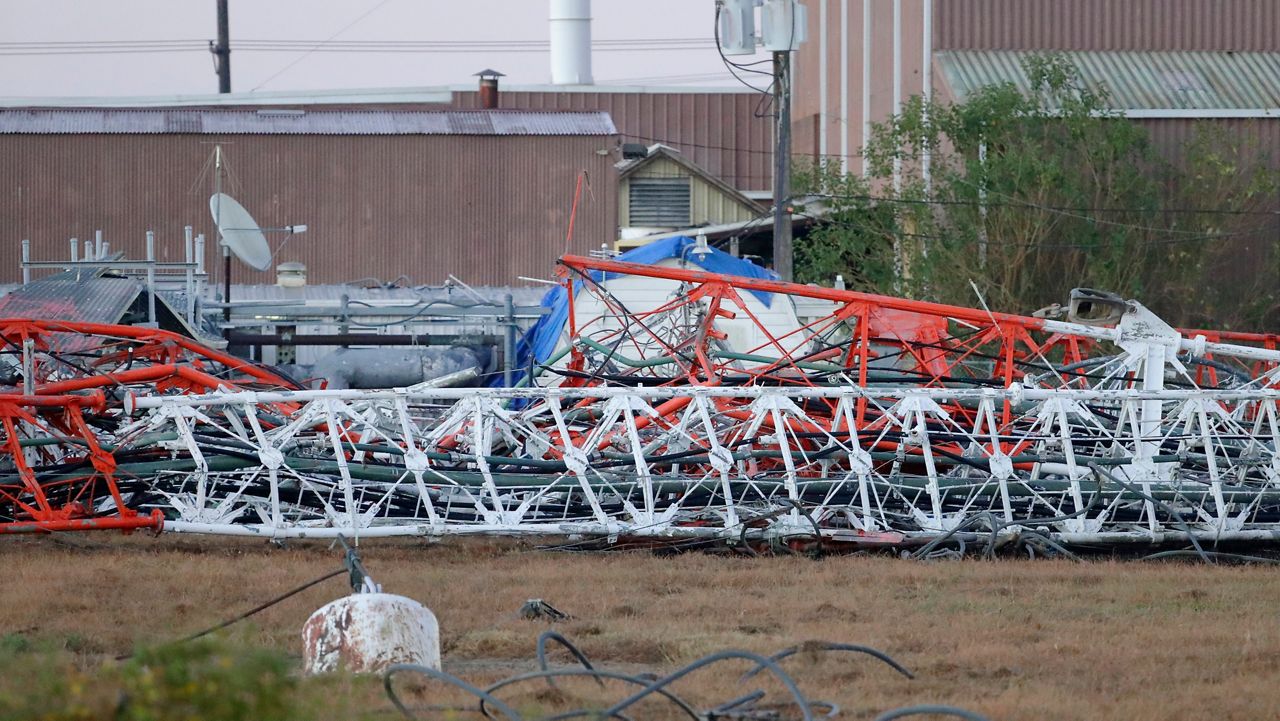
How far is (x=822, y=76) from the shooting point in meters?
46.9

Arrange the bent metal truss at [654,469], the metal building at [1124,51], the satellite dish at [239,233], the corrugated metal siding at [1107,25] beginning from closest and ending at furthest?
the bent metal truss at [654,469] → the satellite dish at [239,233] → the metal building at [1124,51] → the corrugated metal siding at [1107,25]

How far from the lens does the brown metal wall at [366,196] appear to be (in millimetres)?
39219

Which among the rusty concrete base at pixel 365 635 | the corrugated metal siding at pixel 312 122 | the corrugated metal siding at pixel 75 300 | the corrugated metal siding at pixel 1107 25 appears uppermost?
the corrugated metal siding at pixel 1107 25

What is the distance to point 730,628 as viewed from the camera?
1036cm

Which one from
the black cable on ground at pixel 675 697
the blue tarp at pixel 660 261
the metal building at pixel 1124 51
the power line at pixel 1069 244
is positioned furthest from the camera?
the metal building at pixel 1124 51

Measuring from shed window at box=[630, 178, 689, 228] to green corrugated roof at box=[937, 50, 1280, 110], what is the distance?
7969 millimetres

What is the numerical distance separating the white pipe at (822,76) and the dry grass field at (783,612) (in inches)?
1325

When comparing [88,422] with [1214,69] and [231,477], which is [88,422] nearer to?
[231,477]

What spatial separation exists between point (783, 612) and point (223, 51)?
54.8m

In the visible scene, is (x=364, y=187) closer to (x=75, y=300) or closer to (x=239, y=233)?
(x=239, y=233)

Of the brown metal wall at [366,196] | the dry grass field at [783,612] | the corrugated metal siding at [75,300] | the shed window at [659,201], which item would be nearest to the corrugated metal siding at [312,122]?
the brown metal wall at [366,196]

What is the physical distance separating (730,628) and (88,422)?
789cm

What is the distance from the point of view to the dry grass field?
8633 mm

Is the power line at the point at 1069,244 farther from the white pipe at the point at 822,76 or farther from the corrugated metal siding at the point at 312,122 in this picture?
the white pipe at the point at 822,76
